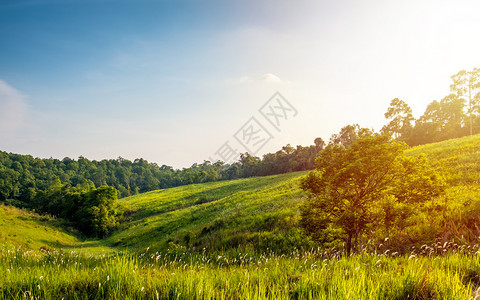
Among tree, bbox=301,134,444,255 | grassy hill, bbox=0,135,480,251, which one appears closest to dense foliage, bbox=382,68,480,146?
grassy hill, bbox=0,135,480,251

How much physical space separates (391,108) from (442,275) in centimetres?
7408

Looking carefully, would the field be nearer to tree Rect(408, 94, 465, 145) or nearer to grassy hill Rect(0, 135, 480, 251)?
grassy hill Rect(0, 135, 480, 251)

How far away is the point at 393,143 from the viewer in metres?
8.55

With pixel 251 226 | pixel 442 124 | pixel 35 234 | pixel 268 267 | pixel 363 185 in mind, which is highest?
pixel 442 124

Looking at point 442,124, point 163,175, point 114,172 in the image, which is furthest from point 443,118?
point 114,172

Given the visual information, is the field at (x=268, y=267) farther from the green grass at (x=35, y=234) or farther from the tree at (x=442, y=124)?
the tree at (x=442, y=124)

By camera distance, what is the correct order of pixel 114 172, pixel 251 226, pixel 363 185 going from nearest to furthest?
pixel 363 185
pixel 251 226
pixel 114 172

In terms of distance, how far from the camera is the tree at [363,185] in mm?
8289

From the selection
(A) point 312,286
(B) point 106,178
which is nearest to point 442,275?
(A) point 312,286

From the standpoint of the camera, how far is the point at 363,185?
8750 mm

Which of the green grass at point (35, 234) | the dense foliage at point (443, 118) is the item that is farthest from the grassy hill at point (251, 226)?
the dense foliage at point (443, 118)

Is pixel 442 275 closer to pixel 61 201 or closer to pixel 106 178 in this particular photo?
pixel 61 201

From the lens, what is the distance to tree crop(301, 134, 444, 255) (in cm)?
829

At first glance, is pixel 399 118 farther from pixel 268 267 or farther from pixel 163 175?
pixel 163 175
